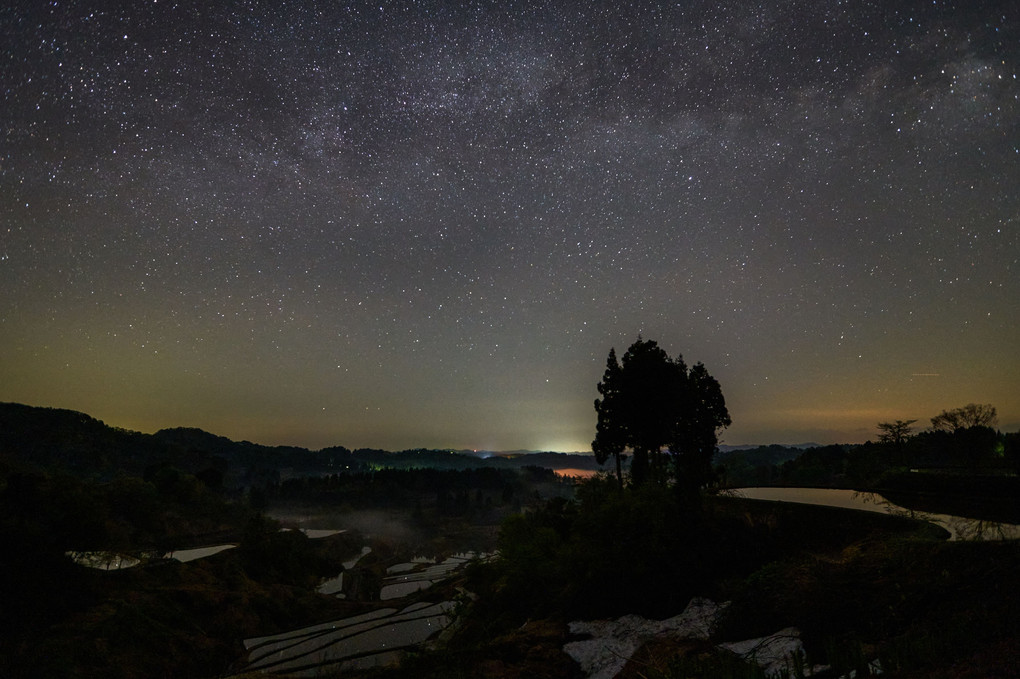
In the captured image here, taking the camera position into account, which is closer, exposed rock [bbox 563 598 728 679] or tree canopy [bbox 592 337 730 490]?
exposed rock [bbox 563 598 728 679]

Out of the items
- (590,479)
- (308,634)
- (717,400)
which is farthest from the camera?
(717,400)

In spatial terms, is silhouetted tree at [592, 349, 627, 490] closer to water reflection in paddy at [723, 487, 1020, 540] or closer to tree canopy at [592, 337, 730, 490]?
tree canopy at [592, 337, 730, 490]

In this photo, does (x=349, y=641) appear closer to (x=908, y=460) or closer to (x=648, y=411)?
(x=648, y=411)

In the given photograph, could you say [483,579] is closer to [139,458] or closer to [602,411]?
[602,411]

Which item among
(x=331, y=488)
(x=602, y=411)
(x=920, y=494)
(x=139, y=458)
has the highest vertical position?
(x=602, y=411)

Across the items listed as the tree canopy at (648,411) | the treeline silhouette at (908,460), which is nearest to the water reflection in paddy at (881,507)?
the treeline silhouette at (908,460)

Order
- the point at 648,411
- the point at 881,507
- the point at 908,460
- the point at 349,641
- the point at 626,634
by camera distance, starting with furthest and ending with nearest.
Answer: the point at 908,460 < the point at 648,411 < the point at 349,641 < the point at 881,507 < the point at 626,634

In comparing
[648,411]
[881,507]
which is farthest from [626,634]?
[648,411]

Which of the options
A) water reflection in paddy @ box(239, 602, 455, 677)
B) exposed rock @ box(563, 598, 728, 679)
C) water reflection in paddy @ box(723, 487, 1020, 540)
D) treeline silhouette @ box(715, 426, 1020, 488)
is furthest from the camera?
treeline silhouette @ box(715, 426, 1020, 488)

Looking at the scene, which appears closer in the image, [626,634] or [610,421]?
[626,634]

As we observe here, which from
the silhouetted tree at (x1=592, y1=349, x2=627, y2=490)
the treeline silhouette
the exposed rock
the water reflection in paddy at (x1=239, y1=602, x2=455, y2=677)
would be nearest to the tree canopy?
the silhouetted tree at (x1=592, y1=349, x2=627, y2=490)

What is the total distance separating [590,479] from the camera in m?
24.8

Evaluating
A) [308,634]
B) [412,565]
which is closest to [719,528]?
[308,634]

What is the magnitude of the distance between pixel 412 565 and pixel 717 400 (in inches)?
1272
